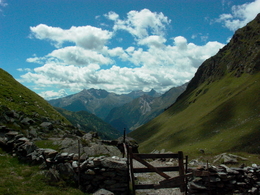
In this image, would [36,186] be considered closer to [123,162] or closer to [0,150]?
[123,162]

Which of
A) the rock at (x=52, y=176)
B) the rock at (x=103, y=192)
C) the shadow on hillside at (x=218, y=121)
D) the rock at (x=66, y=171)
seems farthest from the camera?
the shadow on hillside at (x=218, y=121)

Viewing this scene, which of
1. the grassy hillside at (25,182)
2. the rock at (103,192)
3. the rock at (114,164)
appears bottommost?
the rock at (103,192)

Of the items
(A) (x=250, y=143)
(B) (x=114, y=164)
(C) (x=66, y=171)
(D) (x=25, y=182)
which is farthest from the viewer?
(A) (x=250, y=143)

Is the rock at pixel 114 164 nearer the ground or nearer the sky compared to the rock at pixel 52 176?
nearer the sky

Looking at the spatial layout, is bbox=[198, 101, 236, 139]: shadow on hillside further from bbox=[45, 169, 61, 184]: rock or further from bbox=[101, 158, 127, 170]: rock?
bbox=[45, 169, 61, 184]: rock

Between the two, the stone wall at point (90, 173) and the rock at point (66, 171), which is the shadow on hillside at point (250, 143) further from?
the rock at point (66, 171)

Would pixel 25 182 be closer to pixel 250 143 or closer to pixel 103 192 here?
pixel 103 192

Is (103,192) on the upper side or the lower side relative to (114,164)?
lower

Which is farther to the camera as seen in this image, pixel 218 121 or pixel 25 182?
pixel 218 121

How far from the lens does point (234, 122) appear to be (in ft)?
280

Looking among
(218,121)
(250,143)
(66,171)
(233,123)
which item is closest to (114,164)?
(66,171)

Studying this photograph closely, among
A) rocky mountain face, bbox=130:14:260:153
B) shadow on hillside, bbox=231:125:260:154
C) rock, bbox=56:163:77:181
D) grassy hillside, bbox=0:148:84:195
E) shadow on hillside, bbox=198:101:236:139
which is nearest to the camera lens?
grassy hillside, bbox=0:148:84:195

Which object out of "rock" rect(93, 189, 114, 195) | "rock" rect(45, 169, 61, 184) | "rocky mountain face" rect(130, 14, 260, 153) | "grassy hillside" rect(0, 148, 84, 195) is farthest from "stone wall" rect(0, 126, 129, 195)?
"rocky mountain face" rect(130, 14, 260, 153)

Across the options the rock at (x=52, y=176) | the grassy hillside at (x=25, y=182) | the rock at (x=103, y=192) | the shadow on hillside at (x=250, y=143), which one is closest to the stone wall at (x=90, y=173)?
the rock at (x=52, y=176)
